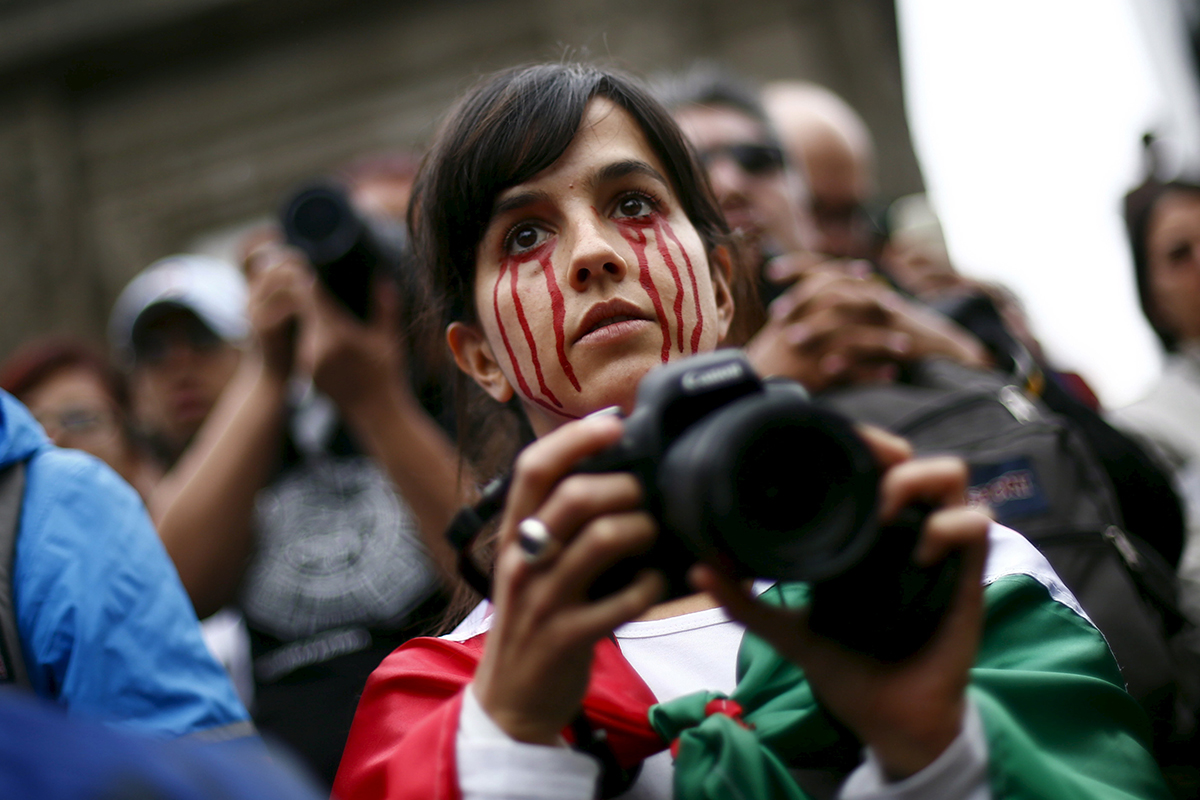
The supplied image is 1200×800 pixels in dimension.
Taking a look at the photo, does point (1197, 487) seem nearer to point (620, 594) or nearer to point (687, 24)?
point (620, 594)

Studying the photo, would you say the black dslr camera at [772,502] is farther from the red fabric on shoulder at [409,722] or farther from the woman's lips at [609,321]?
the woman's lips at [609,321]

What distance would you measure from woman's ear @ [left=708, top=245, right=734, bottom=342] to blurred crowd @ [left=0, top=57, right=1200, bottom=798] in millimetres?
66

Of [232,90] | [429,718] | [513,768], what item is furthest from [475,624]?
[232,90]

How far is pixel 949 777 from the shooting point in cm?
88

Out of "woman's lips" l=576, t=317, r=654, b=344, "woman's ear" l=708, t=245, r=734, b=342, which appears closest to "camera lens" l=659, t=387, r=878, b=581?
"woman's lips" l=576, t=317, r=654, b=344

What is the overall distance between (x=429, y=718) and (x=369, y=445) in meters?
1.29

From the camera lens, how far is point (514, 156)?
4.50 ft

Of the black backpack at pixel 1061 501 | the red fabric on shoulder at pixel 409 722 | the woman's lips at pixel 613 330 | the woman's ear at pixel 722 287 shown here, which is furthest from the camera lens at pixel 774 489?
the black backpack at pixel 1061 501

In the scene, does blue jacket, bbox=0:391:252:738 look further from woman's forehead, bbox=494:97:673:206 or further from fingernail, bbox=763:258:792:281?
fingernail, bbox=763:258:792:281

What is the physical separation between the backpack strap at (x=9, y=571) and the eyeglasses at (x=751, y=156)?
169cm

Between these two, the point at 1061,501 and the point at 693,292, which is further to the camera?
the point at 1061,501

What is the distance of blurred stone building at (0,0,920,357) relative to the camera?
6211mm

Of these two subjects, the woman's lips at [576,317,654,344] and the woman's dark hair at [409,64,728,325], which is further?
the woman's dark hair at [409,64,728,325]

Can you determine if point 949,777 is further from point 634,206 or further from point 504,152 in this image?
point 504,152
